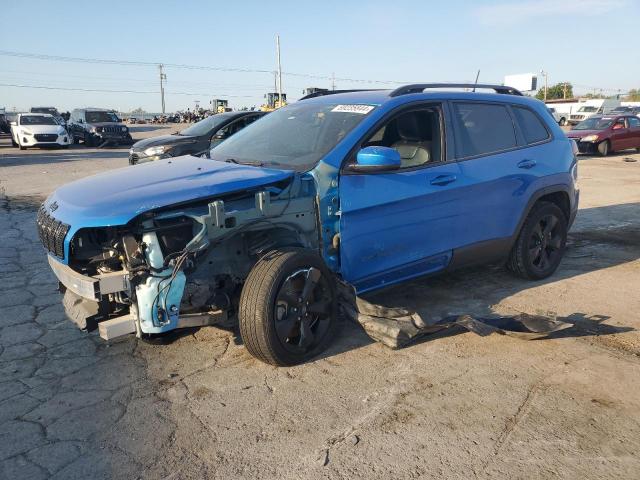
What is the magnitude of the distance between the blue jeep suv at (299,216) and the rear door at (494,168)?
14mm

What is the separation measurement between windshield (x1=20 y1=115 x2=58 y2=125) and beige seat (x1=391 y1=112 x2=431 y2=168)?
71.9 feet

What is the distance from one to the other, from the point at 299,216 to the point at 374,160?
2.09ft

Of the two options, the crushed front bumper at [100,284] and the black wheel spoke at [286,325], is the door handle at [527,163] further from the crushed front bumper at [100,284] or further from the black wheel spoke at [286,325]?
the crushed front bumper at [100,284]

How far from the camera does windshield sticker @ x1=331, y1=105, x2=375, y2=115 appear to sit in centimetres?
402

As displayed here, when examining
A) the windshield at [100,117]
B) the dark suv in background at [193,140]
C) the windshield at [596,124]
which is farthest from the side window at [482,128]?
the windshield at [100,117]

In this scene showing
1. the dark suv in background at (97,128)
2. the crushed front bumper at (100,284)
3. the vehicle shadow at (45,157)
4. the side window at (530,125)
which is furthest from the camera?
the dark suv in background at (97,128)

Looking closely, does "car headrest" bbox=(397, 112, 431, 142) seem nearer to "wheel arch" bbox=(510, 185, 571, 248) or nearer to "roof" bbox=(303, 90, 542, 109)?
"roof" bbox=(303, 90, 542, 109)

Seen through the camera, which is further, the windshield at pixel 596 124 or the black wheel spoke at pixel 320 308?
the windshield at pixel 596 124

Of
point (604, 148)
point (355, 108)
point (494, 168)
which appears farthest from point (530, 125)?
point (604, 148)

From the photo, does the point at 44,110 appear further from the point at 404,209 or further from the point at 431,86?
the point at 404,209

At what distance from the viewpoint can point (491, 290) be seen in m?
4.96

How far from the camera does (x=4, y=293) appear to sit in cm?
489

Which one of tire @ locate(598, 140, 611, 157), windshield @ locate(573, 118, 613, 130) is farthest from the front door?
windshield @ locate(573, 118, 613, 130)

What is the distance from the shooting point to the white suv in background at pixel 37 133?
21.7 metres
